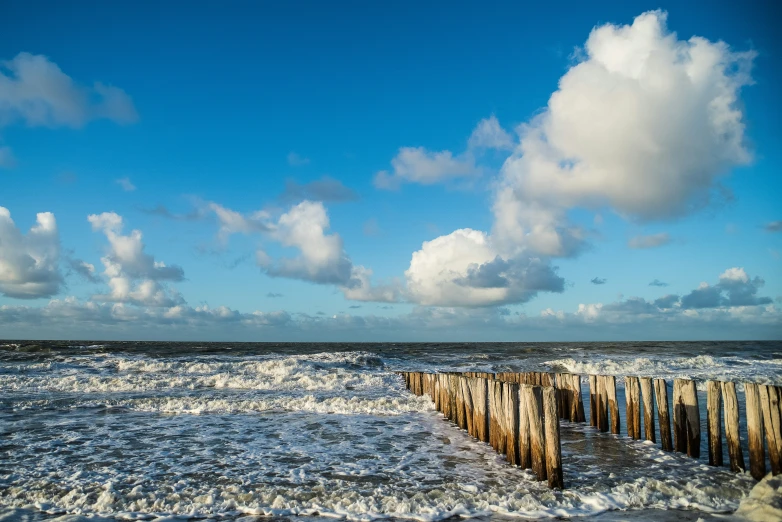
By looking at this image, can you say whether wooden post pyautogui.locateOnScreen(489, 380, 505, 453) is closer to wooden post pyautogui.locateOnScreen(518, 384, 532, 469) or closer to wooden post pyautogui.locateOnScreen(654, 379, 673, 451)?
wooden post pyautogui.locateOnScreen(518, 384, 532, 469)

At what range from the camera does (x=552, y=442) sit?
701 centimetres

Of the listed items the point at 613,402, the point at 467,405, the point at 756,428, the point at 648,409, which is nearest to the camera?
the point at 756,428

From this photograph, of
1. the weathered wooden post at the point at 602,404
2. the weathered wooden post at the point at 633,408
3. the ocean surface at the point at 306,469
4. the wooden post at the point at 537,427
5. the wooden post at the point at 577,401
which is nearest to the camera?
the ocean surface at the point at 306,469

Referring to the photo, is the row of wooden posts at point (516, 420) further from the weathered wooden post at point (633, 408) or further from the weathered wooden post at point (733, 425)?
the weathered wooden post at point (733, 425)

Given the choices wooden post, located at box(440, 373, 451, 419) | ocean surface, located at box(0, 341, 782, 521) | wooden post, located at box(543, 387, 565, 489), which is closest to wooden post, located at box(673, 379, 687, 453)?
ocean surface, located at box(0, 341, 782, 521)

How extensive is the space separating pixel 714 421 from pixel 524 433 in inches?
135

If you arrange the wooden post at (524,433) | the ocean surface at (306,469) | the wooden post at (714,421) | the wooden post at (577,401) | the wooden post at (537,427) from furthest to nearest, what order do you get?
1. the wooden post at (577,401)
2. the wooden post at (714,421)
3. the wooden post at (524,433)
4. the wooden post at (537,427)
5. the ocean surface at (306,469)

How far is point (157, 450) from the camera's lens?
31.8ft

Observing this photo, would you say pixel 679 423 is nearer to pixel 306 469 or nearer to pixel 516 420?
pixel 516 420

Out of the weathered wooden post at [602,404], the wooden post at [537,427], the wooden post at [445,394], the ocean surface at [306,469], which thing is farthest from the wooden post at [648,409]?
the wooden post at [445,394]

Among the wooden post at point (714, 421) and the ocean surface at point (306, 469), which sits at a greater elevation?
the wooden post at point (714, 421)

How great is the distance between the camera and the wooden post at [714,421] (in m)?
8.12

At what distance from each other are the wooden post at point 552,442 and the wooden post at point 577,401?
5.78 metres

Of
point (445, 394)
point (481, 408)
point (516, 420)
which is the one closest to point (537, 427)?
point (516, 420)
